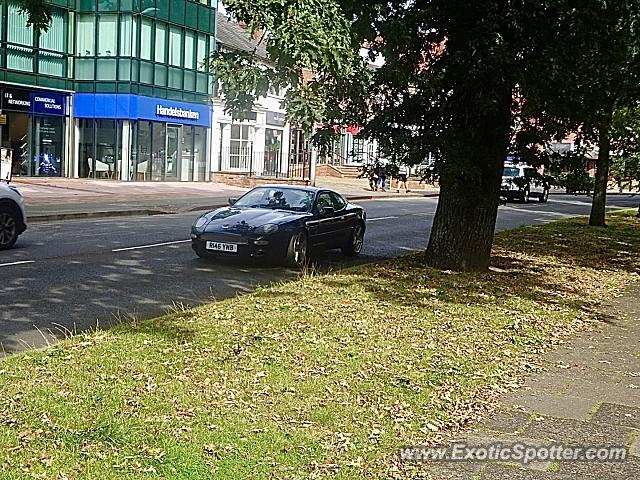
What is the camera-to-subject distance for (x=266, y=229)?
13.3 metres

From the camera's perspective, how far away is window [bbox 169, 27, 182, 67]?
134ft

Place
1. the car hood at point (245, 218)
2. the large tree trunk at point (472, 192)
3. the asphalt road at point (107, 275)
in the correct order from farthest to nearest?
the car hood at point (245, 218)
the large tree trunk at point (472, 192)
the asphalt road at point (107, 275)

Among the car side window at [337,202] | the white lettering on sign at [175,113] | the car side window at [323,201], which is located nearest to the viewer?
the car side window at [323,201]

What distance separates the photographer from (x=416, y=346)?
24.2ft

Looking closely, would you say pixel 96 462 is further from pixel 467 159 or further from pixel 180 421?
pixel 467 159

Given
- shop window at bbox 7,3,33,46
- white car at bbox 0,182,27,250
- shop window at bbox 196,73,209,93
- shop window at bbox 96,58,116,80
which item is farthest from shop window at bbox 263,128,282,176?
white car at bbox 0,182,27,250

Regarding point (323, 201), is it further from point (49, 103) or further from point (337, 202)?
point (49, 103)

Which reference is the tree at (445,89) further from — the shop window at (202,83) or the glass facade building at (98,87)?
the shop window at (202,83)

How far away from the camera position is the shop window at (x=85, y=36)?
3878cm

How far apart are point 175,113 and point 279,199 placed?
27.8 meters

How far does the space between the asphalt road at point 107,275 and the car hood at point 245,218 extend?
0.61 meters

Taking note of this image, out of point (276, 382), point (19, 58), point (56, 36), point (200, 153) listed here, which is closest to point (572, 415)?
point (276, 382)

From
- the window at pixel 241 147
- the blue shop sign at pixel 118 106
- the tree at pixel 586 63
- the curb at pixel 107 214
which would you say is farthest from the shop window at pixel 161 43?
the tree at pixel 586 63

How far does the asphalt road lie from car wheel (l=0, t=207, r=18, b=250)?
0.20 meters
